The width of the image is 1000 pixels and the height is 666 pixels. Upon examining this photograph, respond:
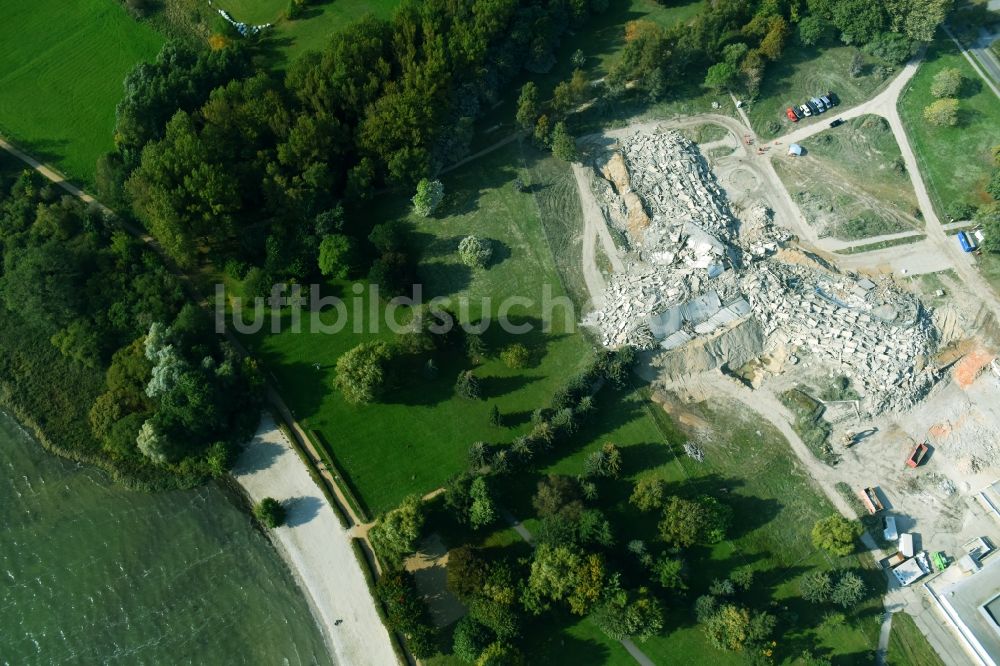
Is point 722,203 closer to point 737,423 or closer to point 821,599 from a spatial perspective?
point 737,423

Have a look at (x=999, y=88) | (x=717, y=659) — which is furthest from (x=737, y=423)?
(x=999, y=88)

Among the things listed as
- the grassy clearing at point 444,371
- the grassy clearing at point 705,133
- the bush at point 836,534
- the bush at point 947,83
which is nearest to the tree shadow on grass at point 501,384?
the grassy clearing at point 444,371

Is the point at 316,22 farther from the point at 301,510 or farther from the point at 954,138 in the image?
the point at 954,138

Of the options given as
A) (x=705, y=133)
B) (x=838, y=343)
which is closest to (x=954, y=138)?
(x=705, y=133)

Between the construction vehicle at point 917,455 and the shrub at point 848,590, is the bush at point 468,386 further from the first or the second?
the construction vehicle at point 917,455

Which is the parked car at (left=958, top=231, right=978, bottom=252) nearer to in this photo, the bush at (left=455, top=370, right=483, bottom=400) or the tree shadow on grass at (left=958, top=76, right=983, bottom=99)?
the tree shadow on grass at (left=958, top=76, right=983, bottom=99)

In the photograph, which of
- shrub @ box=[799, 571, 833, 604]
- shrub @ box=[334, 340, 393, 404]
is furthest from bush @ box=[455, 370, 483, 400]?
shrub @ box=[799, 571, 833, 604]
